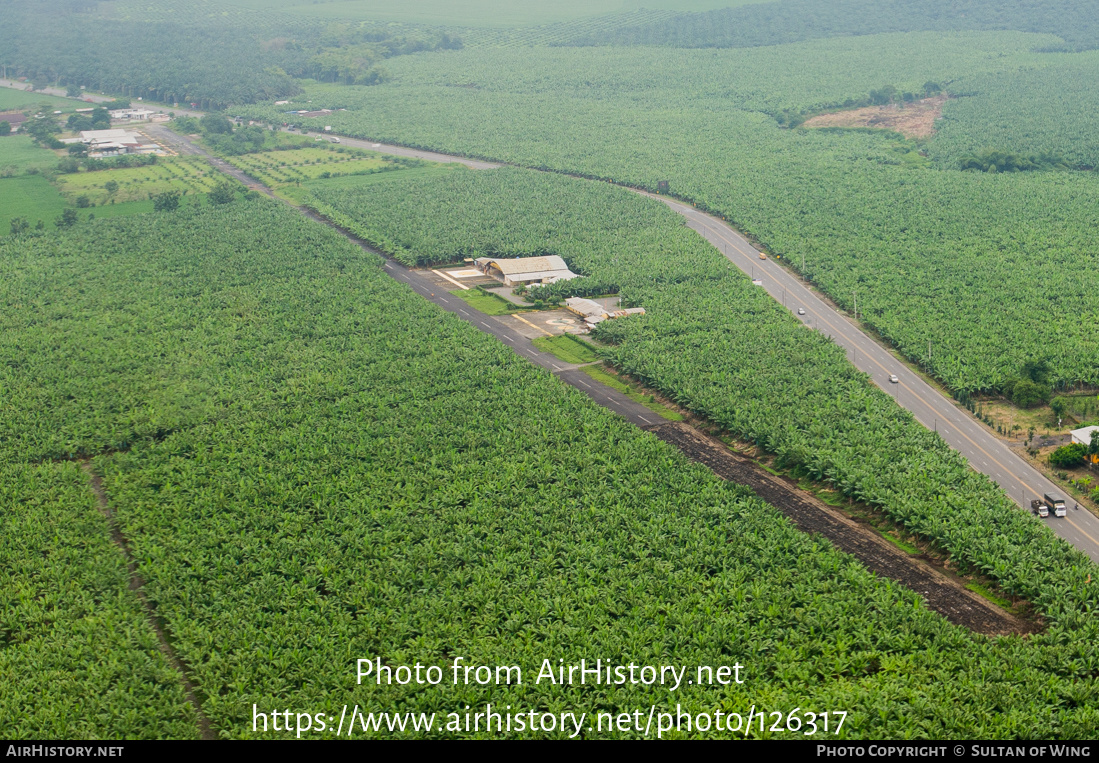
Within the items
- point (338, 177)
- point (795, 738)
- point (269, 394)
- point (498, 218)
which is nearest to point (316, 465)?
point (269, 394)

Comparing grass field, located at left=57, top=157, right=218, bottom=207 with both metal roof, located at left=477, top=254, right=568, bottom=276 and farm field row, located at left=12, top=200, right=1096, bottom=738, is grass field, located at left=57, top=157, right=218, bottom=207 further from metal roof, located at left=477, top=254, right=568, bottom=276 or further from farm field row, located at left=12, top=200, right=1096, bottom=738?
metal roof, located at left=477, top=254, right=568, bottom=276

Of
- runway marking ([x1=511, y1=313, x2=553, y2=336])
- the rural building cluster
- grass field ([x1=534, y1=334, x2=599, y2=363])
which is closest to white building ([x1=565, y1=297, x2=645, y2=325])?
grass field ([x1=534, y1=334, x2=599, y2=363])

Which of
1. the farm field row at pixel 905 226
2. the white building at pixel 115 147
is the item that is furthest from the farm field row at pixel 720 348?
the white building at pixel 115 147

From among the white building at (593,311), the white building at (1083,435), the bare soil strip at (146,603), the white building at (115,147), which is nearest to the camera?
the bare soil strip at (146,603)

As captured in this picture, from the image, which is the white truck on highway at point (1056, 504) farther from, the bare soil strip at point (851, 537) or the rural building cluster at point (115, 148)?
the rural building cluster at point (115, 148)

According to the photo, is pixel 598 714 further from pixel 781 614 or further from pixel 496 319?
pixel 496 319
